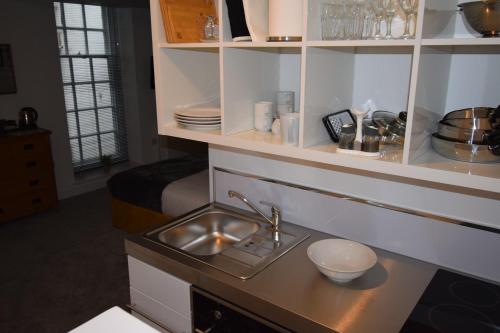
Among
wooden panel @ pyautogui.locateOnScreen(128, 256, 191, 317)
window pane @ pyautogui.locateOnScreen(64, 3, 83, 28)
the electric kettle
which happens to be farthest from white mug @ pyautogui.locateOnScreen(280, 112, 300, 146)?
window pane @ pyautogui.locateOnScreen(64, 3, 83, 28)

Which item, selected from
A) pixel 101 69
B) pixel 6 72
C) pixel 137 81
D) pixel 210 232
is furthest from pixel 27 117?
pixel 210 232

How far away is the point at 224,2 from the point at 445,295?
4.18ft

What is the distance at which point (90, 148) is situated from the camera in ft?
17.3

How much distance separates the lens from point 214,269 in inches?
59.6

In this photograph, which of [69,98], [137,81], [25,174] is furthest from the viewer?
[137,81]

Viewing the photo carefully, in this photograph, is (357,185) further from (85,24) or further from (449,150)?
(85,24)

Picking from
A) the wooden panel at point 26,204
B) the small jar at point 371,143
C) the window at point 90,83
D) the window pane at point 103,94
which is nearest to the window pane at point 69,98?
the window at point 90,83

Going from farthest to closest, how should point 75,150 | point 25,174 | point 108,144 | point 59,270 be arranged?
point 108,144, point 75,150, point 25,174, point 59,270

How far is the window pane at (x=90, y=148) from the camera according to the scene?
5.19 metres

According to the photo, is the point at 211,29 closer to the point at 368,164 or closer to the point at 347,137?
the point at 347,137

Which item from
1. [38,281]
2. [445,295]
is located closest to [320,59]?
[445,295]

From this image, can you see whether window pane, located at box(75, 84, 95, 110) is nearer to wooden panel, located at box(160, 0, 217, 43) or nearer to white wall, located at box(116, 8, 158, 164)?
white wall, located at box(116, 8, 158, 164)

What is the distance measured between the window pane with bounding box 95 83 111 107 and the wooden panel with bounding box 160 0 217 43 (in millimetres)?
3822

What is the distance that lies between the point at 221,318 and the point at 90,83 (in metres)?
4.32
